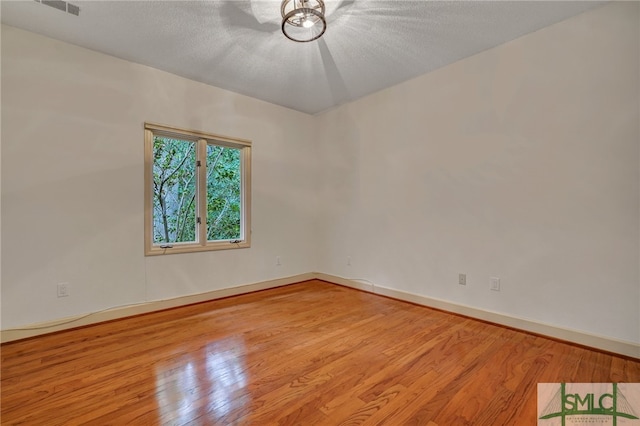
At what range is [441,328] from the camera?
261cm

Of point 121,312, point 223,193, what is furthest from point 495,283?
point 121,312

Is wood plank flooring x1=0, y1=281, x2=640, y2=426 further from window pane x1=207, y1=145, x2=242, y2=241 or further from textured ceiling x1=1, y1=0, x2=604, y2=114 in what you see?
textured ceiling x1=1, y1=0, x2=604, y2=114

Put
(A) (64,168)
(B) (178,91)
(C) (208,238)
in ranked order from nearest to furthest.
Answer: (A) (64,168) → (B) (178,91) → (C) (208,238)

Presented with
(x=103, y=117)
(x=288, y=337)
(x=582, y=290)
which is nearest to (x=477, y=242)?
(x=582, y=290)

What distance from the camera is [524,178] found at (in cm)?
254

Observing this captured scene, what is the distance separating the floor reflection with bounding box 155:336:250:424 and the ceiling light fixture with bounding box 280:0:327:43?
2.48 metres

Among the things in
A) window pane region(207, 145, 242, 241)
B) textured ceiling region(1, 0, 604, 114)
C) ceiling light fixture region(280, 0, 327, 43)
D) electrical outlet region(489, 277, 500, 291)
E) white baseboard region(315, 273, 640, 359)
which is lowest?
white baseboard region(315, 273, 640, 359)

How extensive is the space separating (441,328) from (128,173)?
11.2 feet

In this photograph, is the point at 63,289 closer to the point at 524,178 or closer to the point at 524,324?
the point at 524,324

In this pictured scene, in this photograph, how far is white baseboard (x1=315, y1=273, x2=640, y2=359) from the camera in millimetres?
2098

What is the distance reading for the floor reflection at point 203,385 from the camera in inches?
59.8

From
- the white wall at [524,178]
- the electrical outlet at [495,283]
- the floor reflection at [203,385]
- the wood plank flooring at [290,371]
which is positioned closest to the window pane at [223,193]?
the wood plank flooring at [290,371]

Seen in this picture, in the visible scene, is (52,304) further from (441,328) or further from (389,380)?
(441,328)

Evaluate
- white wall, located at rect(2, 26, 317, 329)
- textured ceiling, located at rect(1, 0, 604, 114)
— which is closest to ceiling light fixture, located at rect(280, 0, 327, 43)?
textured ceiling, located at rect(1, 0, 604, 114)
